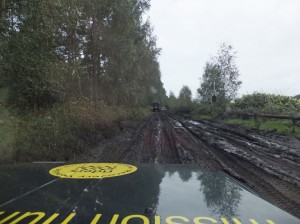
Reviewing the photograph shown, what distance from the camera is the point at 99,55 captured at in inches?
838

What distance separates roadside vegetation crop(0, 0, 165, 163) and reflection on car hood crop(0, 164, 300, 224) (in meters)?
5.92

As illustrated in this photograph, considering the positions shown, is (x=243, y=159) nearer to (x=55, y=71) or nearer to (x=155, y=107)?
(x=55, y=71)

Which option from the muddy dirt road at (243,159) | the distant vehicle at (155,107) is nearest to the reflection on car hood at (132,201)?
the muddy dirt road at (243,159)

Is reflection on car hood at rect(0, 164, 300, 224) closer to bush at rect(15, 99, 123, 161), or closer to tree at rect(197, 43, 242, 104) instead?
bush at rect(15, 99, 123, 161)

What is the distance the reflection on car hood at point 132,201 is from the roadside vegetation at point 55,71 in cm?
592

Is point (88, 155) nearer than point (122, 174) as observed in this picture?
No

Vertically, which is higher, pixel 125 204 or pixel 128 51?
pixel 128 51

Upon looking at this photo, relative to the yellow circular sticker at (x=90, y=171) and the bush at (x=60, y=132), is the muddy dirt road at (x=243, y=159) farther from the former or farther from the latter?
the yellow circular sticker at (x=90, y=171)

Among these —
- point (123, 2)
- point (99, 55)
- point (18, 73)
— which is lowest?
point (18, 73)

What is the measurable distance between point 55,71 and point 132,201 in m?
9.17

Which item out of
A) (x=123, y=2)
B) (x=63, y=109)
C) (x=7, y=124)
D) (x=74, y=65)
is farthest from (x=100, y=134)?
(x=123, y=2)

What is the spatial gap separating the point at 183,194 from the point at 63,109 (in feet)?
38.5

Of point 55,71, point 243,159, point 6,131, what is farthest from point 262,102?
point 6,131

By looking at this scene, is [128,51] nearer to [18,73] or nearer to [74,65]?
[74,65]
